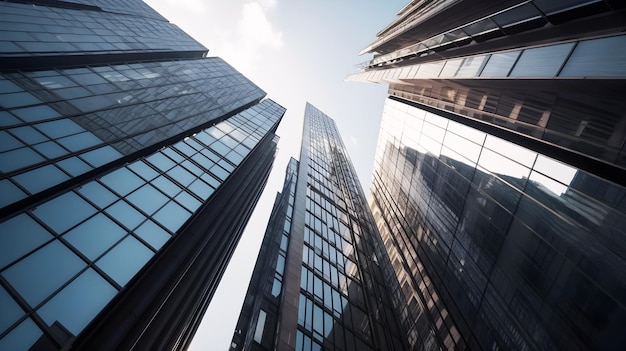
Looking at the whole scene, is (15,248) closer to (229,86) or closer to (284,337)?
(284,337)

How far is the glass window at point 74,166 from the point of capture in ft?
47.5

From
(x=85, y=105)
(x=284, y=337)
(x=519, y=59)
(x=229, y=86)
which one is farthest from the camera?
(x=229, y=86)

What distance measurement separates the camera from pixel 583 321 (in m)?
12.1

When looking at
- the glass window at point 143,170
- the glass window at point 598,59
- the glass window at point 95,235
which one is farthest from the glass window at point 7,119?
the glass window at point 598,59

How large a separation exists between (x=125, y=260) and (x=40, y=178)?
492cm

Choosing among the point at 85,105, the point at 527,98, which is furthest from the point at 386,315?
the point at 85,105

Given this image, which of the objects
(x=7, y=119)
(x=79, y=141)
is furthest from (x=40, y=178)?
(x=7, y=119)

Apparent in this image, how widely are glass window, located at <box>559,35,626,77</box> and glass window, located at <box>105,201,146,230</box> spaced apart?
1905cm

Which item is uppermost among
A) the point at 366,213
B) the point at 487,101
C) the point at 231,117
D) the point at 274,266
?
the point at 487,101

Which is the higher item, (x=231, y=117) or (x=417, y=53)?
(x=417, y=53)

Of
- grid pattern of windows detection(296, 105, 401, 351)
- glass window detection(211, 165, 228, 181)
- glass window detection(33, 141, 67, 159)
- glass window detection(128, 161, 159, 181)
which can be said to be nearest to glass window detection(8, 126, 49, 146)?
glass window detection(33, 141, 67, 159)

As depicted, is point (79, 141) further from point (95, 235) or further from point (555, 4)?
point (555, 4)

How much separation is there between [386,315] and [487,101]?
1673cm

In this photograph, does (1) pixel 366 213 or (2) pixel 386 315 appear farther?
(1) pixel 366 213
